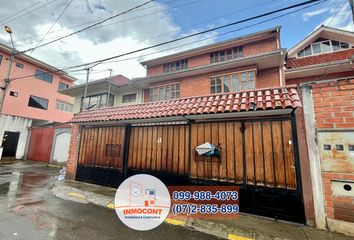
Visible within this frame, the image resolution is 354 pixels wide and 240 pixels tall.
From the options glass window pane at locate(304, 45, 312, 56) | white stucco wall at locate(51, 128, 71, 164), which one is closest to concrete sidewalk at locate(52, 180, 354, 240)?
white stucco wall at locate(51, 128, 71, 164)

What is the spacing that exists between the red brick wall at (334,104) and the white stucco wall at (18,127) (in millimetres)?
22859

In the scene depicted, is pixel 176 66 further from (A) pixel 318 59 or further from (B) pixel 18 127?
(B) pixel 18 127

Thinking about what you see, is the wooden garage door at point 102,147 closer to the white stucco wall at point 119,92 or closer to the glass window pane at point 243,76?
the white stucco wall at point 119,92

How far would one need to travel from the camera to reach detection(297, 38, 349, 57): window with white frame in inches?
501

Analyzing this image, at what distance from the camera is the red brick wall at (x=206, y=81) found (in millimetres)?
10414

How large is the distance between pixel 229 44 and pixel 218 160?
11589 millimetres

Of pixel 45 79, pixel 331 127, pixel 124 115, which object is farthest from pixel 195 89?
pixel 45 79

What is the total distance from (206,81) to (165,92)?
328 cm

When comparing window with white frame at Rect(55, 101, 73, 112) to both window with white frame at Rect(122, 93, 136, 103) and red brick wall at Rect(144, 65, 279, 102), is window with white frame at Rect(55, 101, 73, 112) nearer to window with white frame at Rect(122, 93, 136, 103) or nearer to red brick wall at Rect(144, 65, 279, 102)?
window with white frame at Rect(122, 93, 136, 103)

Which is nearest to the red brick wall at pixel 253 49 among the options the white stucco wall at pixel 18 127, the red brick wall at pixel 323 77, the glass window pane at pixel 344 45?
the red brick wall at pixel 323 77

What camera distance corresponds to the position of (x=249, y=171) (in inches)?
179

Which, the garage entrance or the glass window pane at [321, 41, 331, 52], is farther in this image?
the glass window pane at [321, 41, 331, 52]

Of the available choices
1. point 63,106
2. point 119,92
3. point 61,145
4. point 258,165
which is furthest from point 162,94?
point 63,106

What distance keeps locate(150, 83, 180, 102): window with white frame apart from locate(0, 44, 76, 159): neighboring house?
910cm
